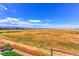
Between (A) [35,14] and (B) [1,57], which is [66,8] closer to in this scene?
(A) [35,14]

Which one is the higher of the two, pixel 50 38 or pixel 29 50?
pixel 50 38

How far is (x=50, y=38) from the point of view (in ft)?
7.41

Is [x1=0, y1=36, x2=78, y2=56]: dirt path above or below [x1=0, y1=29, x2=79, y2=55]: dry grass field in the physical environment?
below

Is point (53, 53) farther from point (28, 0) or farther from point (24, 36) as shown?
point (28, 0)

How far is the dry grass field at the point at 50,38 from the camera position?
2.25 metres

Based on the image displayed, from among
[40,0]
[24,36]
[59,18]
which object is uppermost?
[40,0]

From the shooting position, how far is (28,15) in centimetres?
227

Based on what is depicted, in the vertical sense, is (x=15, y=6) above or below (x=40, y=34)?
above

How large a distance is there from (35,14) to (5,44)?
1.41ft

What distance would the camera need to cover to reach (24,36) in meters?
2.27

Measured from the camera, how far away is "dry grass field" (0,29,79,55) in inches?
88.4

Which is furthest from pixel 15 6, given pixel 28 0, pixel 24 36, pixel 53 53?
pixel 53 53

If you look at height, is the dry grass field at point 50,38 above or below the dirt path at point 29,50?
above

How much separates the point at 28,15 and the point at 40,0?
7.6 inches
